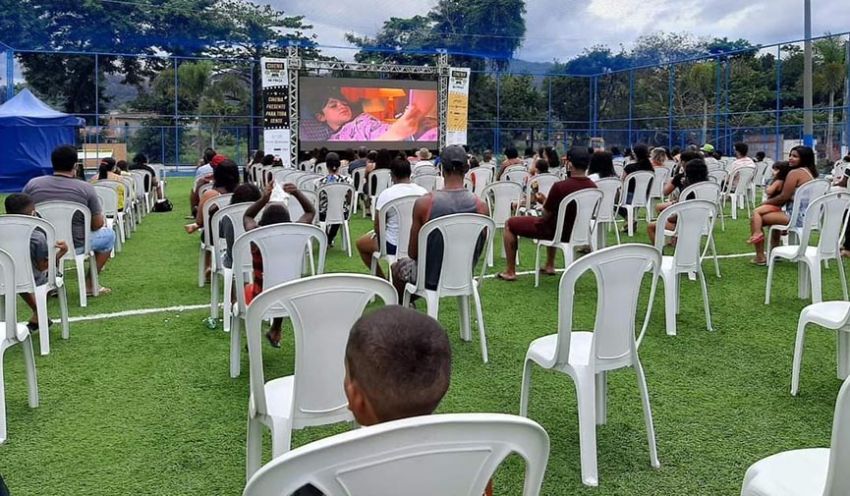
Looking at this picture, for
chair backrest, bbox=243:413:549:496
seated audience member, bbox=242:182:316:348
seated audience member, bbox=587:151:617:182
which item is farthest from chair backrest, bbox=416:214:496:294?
seated audience member, bbox=587:151:617:182

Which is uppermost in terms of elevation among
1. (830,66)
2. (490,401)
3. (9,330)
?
(830,66)

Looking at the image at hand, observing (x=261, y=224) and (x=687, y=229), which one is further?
(x=687, y=229)

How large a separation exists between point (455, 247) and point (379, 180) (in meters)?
5.70

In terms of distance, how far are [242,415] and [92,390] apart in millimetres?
926

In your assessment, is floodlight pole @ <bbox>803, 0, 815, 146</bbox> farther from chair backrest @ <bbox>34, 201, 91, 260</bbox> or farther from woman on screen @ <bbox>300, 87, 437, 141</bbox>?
chair backrest @ <bbox>34, 201, 91, 260</bbox>

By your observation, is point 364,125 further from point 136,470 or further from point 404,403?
point 404,403

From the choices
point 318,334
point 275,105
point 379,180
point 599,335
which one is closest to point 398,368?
point 318,334

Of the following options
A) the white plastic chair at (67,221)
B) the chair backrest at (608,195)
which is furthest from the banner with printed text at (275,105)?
the white plastic chair at (67,221)

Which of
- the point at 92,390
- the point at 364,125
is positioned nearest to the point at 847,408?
the point at 92,390

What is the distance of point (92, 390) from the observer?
371cm

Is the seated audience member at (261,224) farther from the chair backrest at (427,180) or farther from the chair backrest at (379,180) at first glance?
the chair backrest at (379,180)

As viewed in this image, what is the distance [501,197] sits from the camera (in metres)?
7.27

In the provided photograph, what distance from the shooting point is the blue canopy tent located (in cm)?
1569

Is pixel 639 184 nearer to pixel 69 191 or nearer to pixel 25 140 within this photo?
pixel 69 191
